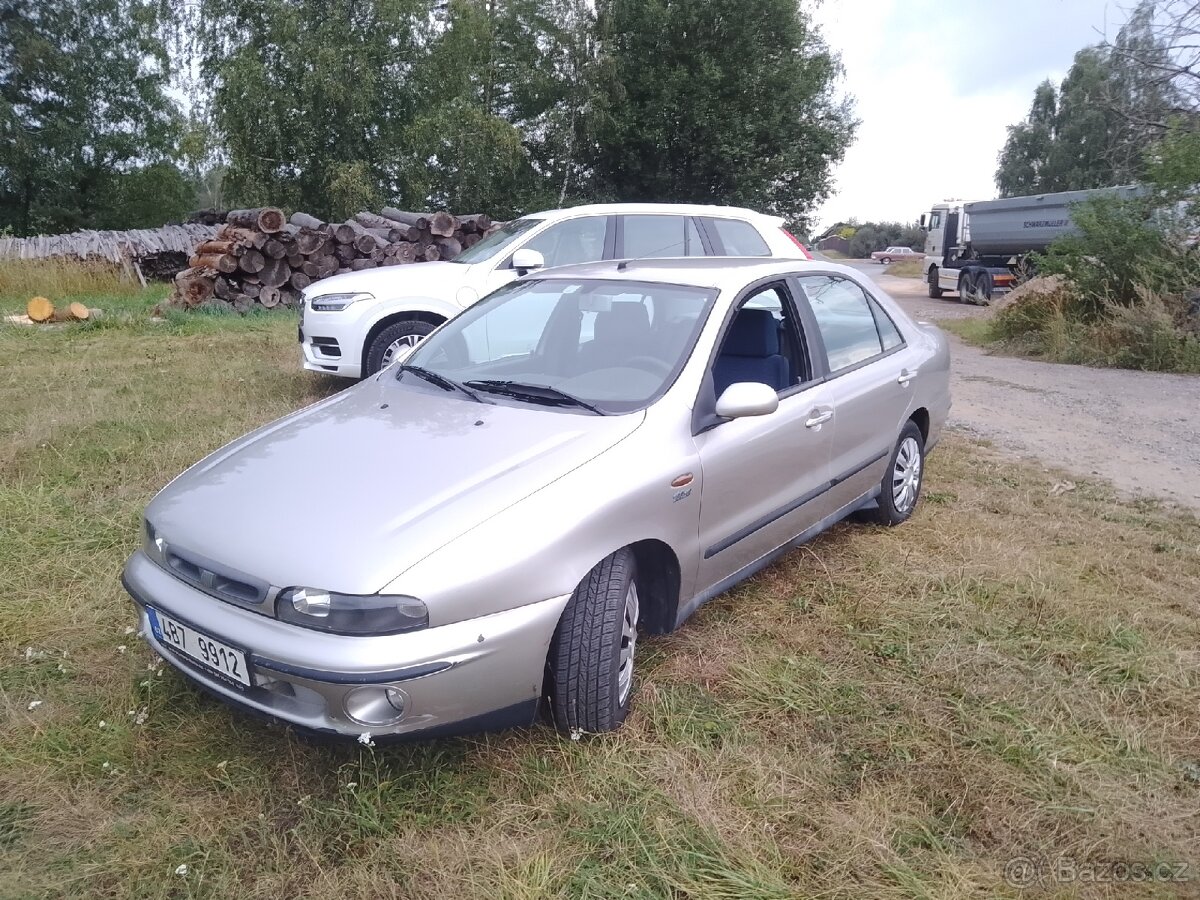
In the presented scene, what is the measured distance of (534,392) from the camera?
3408 millimetres

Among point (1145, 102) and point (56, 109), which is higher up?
point (56, 109)

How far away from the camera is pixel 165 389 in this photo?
783 centimetres

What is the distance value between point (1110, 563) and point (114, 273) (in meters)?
A: 16.5

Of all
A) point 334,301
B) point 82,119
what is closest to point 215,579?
point 334,301

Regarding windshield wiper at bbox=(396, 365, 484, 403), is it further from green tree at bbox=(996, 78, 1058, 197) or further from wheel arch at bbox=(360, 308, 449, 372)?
green tree at bbox=(996, 78, 1058, 197)

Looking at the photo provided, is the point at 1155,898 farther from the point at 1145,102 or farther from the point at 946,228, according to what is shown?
the point at 946,228

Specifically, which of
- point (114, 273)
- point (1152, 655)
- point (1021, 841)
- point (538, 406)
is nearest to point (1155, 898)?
point (1021, 841)

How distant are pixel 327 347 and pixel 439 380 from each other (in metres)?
4.12

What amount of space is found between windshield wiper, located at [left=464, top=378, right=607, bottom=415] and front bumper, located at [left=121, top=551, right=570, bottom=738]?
2.96 feet

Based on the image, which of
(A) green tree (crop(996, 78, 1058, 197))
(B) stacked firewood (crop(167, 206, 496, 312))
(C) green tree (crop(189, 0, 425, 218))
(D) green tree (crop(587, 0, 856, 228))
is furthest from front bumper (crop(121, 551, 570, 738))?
(A) green tree (crop(996, 78, 1058, 197))

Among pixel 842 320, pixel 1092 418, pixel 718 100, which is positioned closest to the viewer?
pixel 842 320

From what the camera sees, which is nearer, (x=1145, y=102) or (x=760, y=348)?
(x=760, y=348)

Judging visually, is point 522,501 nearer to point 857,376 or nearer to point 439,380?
point 439,380

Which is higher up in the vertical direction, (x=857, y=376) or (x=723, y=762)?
(x=857, y=376)
